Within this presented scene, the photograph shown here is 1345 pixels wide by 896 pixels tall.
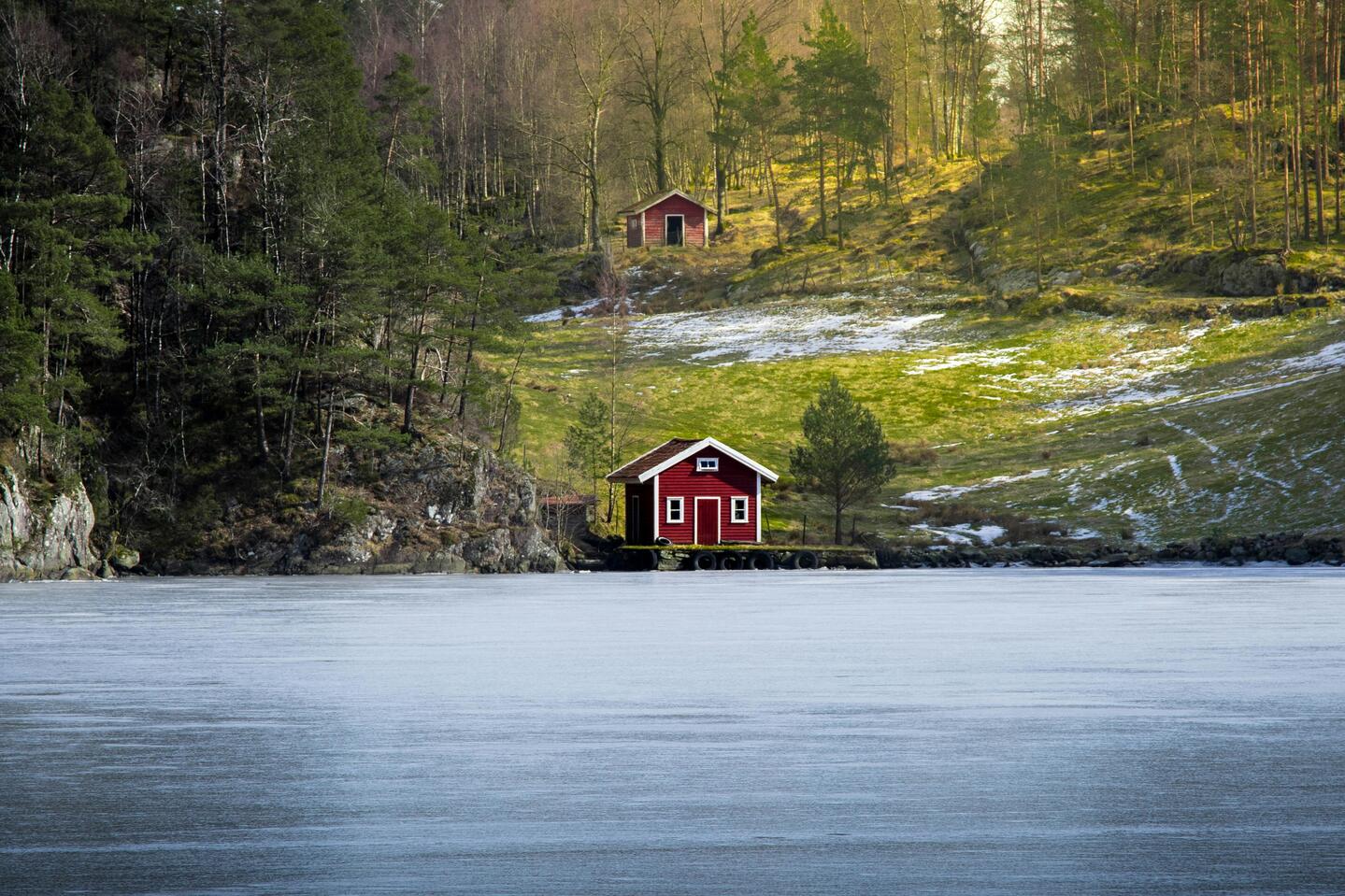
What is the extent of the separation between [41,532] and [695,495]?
27073 millimetres

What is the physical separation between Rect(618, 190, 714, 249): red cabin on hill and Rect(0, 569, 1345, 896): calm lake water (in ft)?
302

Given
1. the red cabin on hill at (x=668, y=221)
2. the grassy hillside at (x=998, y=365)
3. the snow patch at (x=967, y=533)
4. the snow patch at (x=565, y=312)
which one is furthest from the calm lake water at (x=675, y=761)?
the red cabin on hill at (x=668, y=221)

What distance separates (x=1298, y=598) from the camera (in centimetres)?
3069

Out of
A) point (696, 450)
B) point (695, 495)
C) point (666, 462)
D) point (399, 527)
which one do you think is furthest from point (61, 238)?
point (695, 495)

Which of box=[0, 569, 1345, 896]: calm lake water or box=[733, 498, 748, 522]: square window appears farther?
box=[733, 498, 748, 522]: square window

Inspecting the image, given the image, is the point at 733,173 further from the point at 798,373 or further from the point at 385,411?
the point at 385,411

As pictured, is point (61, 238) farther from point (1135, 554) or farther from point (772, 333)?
point (772, 333)

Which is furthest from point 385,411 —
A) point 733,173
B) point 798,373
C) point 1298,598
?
point 733,173

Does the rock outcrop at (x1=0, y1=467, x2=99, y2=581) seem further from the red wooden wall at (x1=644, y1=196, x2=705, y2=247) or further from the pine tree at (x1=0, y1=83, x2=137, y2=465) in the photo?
the red wooden wall at (x1=644, y1=196, x2=705, y2=247)

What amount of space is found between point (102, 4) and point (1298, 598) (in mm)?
53172

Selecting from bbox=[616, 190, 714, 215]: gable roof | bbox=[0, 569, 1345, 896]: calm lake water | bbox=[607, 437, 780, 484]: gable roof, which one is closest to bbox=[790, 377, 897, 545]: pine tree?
bbox=[607, 437, 780, 484]: gable roof

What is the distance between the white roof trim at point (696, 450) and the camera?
62.0 meters

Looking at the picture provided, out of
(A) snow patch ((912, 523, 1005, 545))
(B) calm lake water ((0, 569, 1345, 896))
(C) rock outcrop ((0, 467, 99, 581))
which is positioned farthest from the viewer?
(A) snow patch ((912, 523, 1005, 545))

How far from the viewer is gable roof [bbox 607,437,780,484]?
62.2 meters
